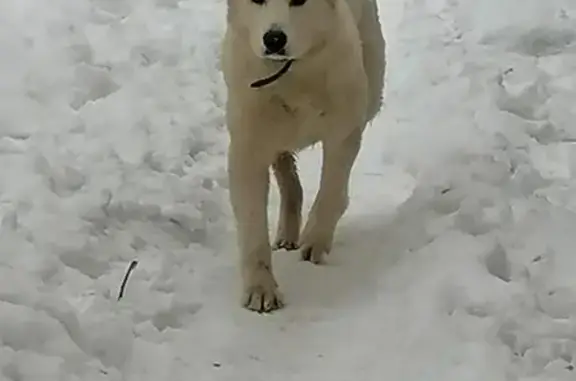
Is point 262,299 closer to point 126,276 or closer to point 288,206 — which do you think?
point 126,276

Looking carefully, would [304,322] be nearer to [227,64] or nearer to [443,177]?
[227,64]

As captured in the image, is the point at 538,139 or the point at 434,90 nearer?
the point at 538,139

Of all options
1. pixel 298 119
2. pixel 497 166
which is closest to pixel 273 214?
pixel 298 119

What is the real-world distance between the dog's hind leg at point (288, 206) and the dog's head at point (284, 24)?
681 millimetres

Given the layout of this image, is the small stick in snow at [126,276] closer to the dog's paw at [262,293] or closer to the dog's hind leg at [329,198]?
the dog's paw at [262,293]

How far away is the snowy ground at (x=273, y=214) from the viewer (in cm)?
320

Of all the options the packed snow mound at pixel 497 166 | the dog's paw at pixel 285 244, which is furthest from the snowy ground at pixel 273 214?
the dog's paw at pixel 285 244

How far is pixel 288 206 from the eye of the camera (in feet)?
13.5

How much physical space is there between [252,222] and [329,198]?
37 cm

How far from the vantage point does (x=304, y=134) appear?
3684 millimetres

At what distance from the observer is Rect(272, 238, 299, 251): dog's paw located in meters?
4.09

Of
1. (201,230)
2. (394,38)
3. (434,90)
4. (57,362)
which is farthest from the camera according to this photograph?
(394,38)

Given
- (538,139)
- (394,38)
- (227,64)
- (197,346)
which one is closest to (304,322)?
(197,346)

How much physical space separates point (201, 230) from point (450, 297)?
1108 mm
